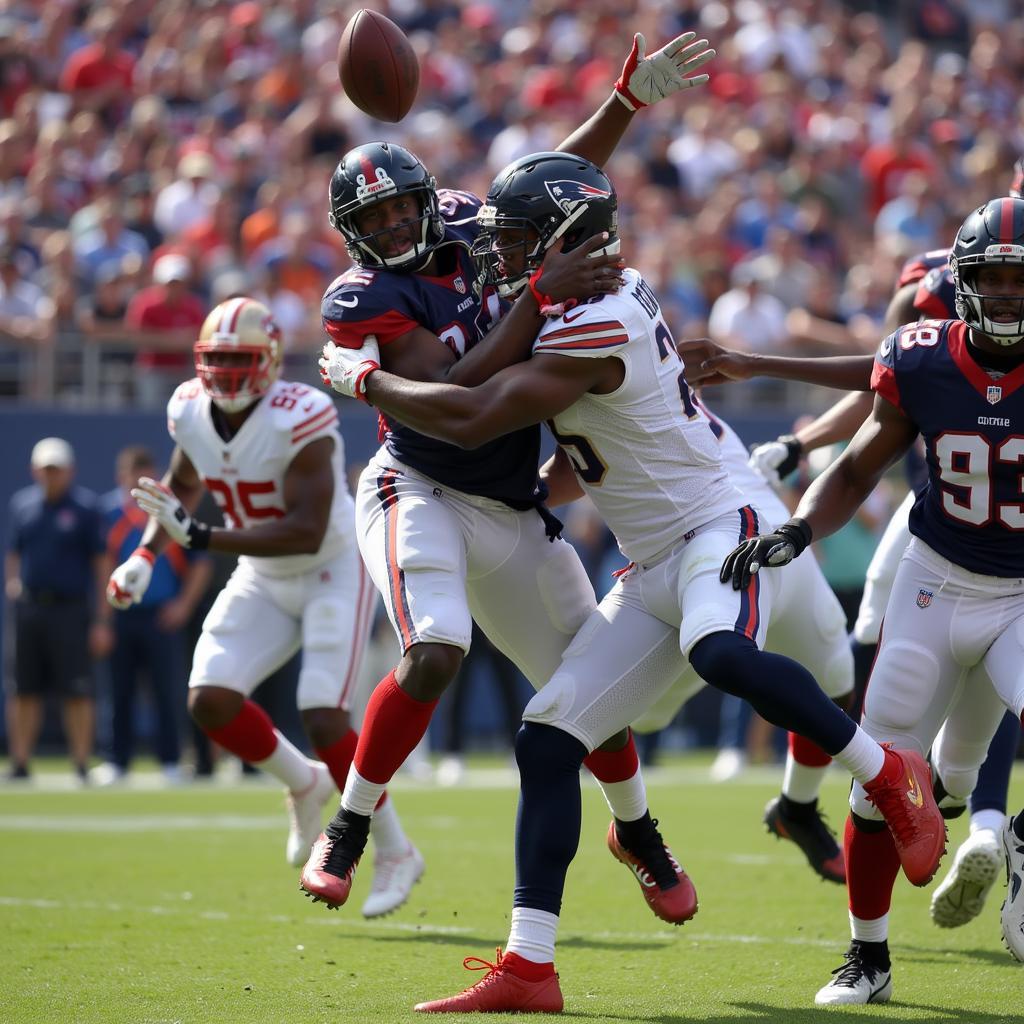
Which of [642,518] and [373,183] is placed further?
[373,183]

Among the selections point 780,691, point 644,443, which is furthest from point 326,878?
point 644,443

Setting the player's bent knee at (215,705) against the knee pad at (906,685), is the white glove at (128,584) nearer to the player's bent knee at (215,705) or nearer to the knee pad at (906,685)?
the player's bent knee at (215,705)

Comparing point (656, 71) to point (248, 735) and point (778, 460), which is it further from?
point (248, 735)

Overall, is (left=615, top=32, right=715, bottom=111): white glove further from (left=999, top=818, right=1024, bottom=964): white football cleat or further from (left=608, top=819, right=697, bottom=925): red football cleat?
(left=999, top=818, right=1024, bottom=964): white football cleat

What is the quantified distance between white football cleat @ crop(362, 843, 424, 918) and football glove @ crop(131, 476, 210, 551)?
125cm

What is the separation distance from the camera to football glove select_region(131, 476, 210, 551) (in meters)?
5.84

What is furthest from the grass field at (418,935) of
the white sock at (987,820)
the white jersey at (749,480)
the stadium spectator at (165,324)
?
the stadium spectator at (165,324)

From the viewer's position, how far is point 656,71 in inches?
211

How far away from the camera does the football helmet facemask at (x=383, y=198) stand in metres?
4.83

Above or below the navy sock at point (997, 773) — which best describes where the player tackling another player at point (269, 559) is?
above

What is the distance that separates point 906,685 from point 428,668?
1.22m

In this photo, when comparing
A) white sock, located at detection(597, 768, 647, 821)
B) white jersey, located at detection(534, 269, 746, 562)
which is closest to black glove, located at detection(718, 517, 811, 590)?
white jersey, located at detection(534, 269, 746, 562)

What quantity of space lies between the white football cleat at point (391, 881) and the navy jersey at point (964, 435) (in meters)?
2.31

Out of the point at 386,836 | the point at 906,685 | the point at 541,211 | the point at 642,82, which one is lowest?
the point at 386,836
